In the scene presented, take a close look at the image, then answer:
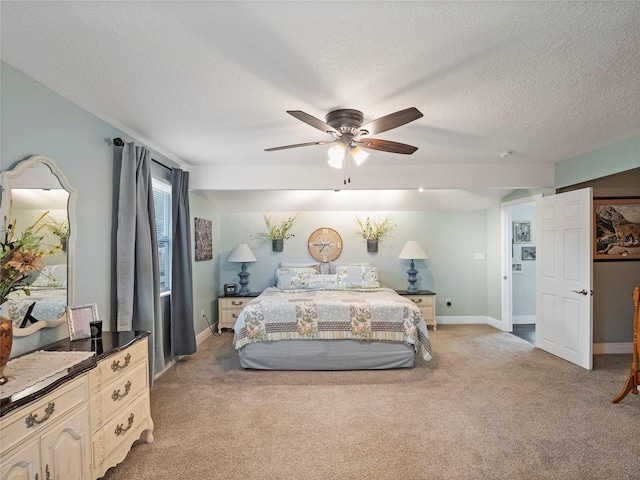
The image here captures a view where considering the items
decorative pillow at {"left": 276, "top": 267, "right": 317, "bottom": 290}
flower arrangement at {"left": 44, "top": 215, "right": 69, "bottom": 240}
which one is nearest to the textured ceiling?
flower arrangement at {"left": 44, "top": 215, "right": 69, "bottom": 240}

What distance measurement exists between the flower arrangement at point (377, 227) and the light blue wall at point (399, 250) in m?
0.08

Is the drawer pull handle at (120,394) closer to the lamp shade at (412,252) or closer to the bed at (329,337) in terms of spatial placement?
the bed at (329,337)

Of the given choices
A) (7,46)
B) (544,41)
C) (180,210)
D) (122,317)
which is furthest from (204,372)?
(544,41)

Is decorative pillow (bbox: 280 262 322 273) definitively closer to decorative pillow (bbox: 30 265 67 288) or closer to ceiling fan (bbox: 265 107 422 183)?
ceiling fan (bbox: 265 107 422 183)

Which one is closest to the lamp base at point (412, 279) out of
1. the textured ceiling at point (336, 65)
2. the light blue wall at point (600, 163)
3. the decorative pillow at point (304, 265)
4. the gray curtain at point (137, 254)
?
the decorative pillow at point (304, 265)

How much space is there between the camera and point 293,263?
19.9 feet

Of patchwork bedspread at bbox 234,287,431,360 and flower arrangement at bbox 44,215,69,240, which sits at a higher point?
flower arrangement at bbox 44,215,69,240

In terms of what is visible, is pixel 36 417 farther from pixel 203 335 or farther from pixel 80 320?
pixel 203 335

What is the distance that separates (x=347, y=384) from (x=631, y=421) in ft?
7.28

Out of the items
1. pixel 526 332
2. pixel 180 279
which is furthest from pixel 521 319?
Answer: pixel 180 279

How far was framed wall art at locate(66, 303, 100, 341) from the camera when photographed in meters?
2.30

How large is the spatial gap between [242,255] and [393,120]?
13.0 ft

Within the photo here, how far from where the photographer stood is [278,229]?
20.0 feet

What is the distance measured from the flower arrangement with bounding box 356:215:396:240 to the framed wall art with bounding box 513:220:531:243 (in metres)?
2.02
